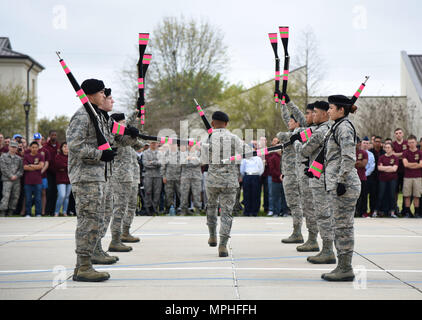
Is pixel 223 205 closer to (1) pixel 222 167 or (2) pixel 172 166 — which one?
(1) pixel 222 167

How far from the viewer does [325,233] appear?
7.54 meters

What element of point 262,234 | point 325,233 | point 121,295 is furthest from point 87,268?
point 262,234

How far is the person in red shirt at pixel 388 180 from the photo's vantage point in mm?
14845

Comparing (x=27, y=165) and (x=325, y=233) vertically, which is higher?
(x=27, y=165)

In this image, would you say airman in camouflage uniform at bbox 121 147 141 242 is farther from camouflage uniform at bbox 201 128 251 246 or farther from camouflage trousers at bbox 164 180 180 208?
camouflage trousers at bbox 164 180 180 208

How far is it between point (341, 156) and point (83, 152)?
3178 mm

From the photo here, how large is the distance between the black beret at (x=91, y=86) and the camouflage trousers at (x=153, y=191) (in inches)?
364

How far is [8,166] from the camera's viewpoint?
15.0m

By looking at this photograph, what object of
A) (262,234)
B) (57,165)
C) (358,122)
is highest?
(358,122)

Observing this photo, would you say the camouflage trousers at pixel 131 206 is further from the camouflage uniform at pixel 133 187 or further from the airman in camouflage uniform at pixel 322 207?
the airman in camouflage uniform at pixel 322 207

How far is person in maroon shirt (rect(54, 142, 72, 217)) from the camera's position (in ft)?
48.4
